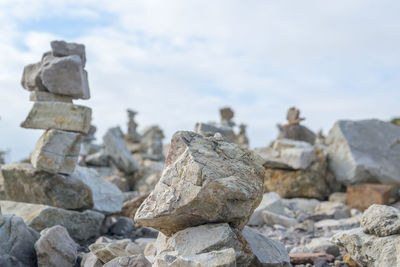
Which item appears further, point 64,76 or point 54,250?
point 64,76

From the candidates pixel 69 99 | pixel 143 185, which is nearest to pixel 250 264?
pixel 69 99

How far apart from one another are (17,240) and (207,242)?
8.35 ft

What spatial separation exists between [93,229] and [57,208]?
26.9 inches

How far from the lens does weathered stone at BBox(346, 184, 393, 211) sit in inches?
346

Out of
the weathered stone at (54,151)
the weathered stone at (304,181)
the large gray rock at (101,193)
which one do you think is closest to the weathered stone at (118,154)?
the weathered stone at (304,181)

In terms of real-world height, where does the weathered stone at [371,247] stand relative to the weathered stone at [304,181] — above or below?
above

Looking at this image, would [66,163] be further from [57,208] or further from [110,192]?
[110,192]

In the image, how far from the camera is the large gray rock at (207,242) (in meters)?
3.07

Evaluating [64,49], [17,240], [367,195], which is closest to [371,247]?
[17,240]

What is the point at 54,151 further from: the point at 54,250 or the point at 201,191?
the point at 201,191

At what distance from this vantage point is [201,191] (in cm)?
317

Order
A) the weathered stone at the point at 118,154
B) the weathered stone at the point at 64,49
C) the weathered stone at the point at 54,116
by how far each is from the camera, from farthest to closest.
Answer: the weathered stone at the point at 118,154 < the weathered stone at the point at 64,49 < the weathered stone at the point at 54,116

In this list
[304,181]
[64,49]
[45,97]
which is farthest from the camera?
[304,181]

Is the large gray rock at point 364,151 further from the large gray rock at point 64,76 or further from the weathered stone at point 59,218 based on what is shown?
the large gray rock at point 64,76
